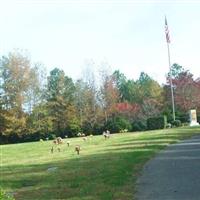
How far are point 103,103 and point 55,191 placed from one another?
64.4 metres

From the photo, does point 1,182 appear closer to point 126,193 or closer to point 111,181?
point 111,181

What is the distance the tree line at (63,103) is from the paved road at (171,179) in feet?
158

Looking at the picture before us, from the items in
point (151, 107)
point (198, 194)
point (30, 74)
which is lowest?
point (198, 194)

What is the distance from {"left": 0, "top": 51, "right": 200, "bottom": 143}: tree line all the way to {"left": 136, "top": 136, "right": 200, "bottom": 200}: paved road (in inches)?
1896

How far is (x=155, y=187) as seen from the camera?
11711 mm

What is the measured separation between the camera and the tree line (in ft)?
232

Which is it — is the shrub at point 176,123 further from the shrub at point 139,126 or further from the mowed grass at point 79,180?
the mowed grass at point 79,180

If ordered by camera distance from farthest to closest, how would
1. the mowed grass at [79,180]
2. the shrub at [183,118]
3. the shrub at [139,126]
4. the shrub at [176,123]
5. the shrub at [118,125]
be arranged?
the shrub at [183,118] → the shrub at [118,125] → the shrub at [139,126] → the shrub at [176,123] → the mowed grass at [79,180]

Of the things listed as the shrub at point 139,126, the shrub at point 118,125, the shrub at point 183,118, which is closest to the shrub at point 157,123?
the shrub at point 139,126

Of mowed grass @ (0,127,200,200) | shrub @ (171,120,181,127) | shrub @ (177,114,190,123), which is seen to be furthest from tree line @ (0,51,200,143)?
mowed grass @ (0,127,200,200)

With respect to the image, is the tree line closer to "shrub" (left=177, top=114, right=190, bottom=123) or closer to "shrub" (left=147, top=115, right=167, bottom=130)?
"shrub" (left=177, top=114, right=190, bottom=123)

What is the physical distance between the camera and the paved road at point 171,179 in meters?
10.6

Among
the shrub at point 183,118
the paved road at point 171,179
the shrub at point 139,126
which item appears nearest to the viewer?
the paved road at point 171,179

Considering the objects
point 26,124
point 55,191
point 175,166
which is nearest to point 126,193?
point 55,191
